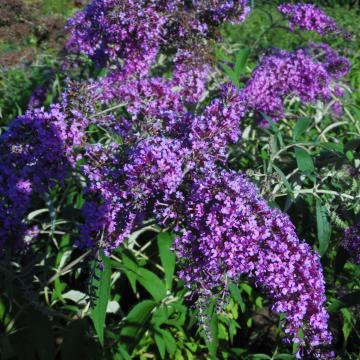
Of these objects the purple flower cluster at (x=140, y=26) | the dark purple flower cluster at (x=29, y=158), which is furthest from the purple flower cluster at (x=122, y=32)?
the dark purple flower cluster at (x=29, y=158)

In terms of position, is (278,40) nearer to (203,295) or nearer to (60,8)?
(60,8)

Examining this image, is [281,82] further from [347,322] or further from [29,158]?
[29,158]

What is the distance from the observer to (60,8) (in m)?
7.10

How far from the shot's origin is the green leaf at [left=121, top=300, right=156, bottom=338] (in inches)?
93.7

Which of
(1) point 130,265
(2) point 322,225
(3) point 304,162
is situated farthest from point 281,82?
(1) point 130,265

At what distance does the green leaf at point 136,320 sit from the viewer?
2381mm

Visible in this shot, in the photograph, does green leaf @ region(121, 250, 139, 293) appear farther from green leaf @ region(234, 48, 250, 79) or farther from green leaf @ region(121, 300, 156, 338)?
green leaf @ region(234, 48, 250, 79)

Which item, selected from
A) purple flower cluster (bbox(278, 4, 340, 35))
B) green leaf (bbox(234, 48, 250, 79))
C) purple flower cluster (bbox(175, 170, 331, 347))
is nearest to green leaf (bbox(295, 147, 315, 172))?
purple flower cluster (bbox(175, 170, 331, 347))

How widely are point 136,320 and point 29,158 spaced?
98 cm

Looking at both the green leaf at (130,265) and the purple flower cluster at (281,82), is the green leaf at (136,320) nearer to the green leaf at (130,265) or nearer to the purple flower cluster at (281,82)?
the green leaf at (130,265)

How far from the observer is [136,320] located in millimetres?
2389

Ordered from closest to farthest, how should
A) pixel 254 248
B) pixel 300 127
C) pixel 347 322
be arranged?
1. pixel 254 248
2. pixel 300 127
3. pixel 347 322

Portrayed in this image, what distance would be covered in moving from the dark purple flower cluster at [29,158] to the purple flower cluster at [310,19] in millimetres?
2084

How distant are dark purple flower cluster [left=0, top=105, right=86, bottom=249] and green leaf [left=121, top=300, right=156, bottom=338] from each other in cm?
71
